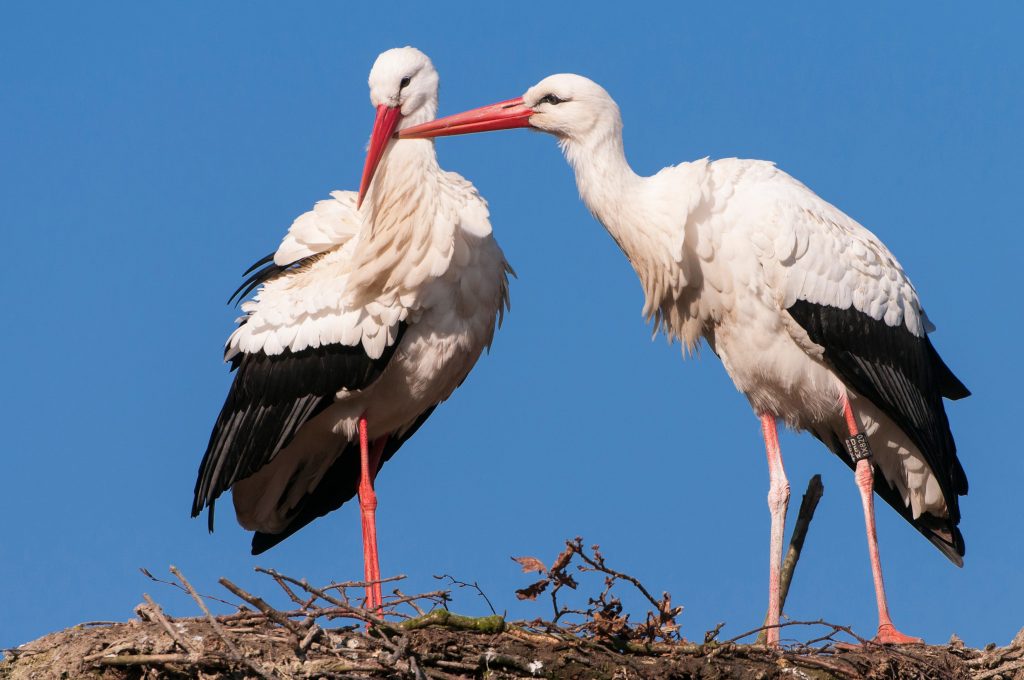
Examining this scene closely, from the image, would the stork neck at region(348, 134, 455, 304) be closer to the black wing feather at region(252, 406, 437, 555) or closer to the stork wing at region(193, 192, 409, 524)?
the stork wing at region(193, 192, 409, 524)

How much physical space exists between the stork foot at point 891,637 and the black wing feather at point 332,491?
280 centimetres

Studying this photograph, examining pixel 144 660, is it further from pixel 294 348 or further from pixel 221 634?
pixel 294 348

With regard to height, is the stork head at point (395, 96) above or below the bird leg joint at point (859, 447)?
above

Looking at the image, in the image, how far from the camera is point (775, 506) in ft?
29.2

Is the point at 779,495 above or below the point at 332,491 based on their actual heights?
below

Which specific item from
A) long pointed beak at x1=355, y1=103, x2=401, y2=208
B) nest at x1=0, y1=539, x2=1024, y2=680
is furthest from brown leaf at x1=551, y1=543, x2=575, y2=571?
long pointed beak at x1=355, y1=103, x2=401, y2=208

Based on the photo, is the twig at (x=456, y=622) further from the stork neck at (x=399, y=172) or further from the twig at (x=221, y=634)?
the stork neck at (x=399, y=172)

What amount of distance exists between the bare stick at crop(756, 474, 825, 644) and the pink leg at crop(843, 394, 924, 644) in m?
0.23

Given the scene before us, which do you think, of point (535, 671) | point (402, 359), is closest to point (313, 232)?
point (402, 359)

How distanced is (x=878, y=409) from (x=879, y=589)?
3.23 feet

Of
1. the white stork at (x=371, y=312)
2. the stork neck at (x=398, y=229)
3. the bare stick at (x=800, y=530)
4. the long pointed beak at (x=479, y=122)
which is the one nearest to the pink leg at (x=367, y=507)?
the white stork at (x=371, y=312)

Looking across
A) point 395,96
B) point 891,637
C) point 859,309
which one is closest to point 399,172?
point 395,96

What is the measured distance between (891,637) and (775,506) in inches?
36.2

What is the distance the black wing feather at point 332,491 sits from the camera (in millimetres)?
9680
